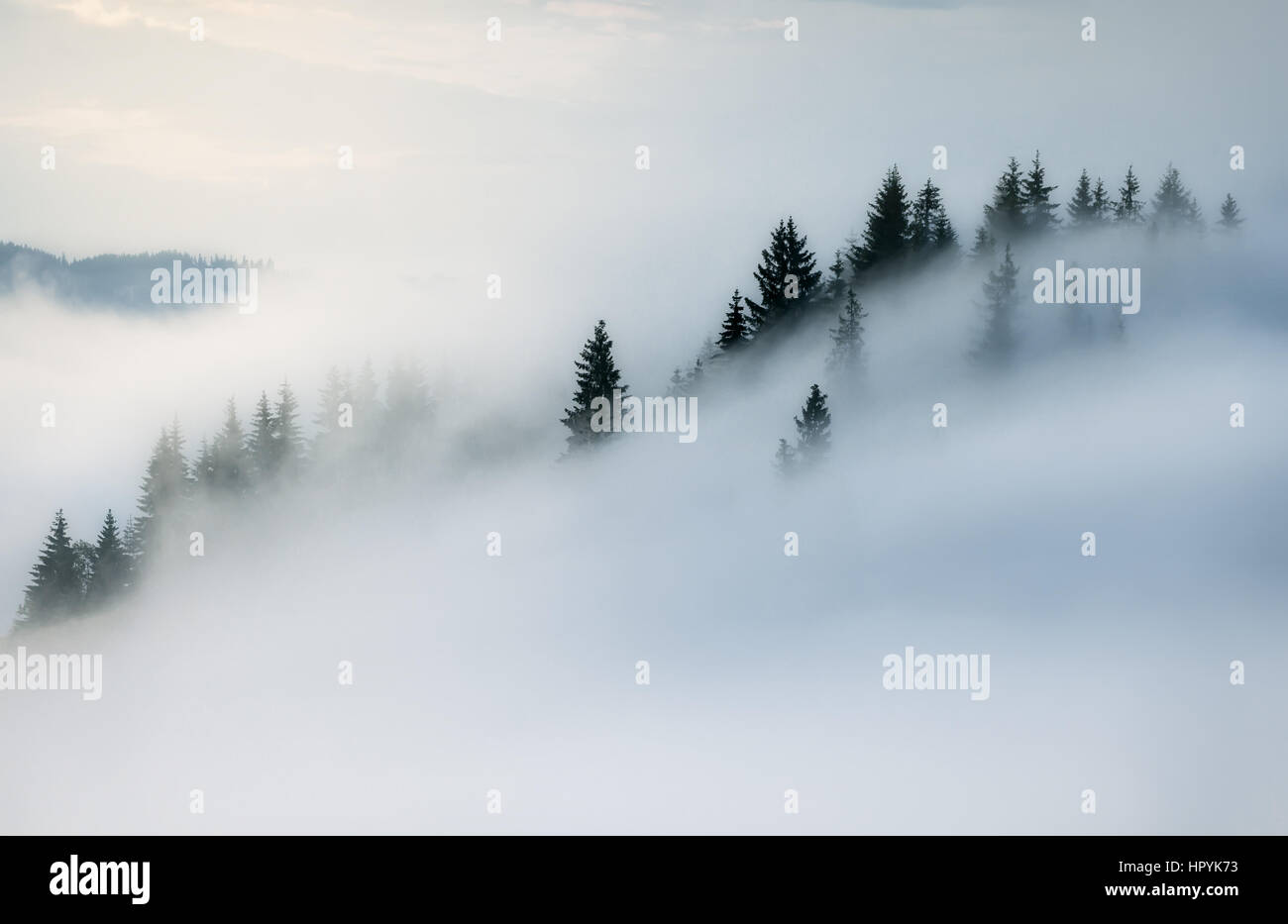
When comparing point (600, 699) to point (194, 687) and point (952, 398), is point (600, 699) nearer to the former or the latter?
point (194, 687)

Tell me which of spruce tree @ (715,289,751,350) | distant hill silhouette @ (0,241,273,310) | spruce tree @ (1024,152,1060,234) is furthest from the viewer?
spruce tree @ (715,289,751,350)

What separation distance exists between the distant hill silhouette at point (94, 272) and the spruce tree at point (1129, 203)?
15504 millimetres

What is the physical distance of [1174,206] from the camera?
2122 centimetres

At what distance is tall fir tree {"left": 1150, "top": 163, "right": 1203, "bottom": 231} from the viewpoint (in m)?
21.0

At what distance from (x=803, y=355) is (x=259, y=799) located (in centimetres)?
1222

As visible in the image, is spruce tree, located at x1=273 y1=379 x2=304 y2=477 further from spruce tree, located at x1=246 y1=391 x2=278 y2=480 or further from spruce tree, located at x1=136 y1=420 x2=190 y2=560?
spruce tree, located at x1=136 y1=420 x2=190 y2=560

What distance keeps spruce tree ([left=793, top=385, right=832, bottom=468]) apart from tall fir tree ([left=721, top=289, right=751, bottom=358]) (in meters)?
1.60

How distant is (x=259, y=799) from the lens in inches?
738

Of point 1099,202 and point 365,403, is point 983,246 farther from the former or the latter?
point 365,403

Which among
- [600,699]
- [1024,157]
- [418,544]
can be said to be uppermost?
[1024,157]

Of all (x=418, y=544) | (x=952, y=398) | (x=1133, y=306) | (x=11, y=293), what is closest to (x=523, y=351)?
(x=418, y=544)

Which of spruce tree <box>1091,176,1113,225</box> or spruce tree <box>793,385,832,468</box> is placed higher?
spruce tree <box>1091,176,1113,225</box>

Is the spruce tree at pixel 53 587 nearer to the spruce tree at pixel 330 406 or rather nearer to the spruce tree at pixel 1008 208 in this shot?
the spruce tree at pixel 330 406

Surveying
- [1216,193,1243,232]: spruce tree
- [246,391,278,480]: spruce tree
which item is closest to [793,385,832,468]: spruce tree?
[1216,193,1243,232]: spruce tree
